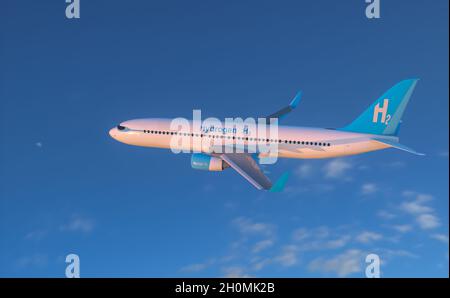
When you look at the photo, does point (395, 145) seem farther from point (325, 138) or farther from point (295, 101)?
point (295, 101)

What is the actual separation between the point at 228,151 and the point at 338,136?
424 inches

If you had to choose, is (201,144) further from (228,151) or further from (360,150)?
(360,150)

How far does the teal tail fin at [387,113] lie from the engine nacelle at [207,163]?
13.4m

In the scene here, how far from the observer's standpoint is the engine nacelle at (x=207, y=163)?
122 feet

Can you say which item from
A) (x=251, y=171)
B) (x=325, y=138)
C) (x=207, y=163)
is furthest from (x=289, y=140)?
(x=207, y=163)

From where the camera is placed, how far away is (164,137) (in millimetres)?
40406

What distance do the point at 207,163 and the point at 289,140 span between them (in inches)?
325

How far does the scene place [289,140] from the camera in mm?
37812

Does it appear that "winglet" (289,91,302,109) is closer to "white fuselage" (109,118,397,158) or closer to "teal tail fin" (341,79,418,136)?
"white fuselage" (109,118,397,158)

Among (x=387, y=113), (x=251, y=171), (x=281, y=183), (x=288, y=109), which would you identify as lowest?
(x=281, y=183)

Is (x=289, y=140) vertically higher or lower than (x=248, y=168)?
higher

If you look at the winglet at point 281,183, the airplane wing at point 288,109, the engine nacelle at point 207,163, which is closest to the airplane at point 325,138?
the engine nacelle at point 207,163

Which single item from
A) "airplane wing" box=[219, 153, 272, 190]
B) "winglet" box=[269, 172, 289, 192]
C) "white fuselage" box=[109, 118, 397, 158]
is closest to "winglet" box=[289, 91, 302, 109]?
"white fuselage" box=[109, 118, 397, 158]

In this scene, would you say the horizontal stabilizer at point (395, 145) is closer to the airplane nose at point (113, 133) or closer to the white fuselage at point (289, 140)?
the white fuselage at point (289, 140)
